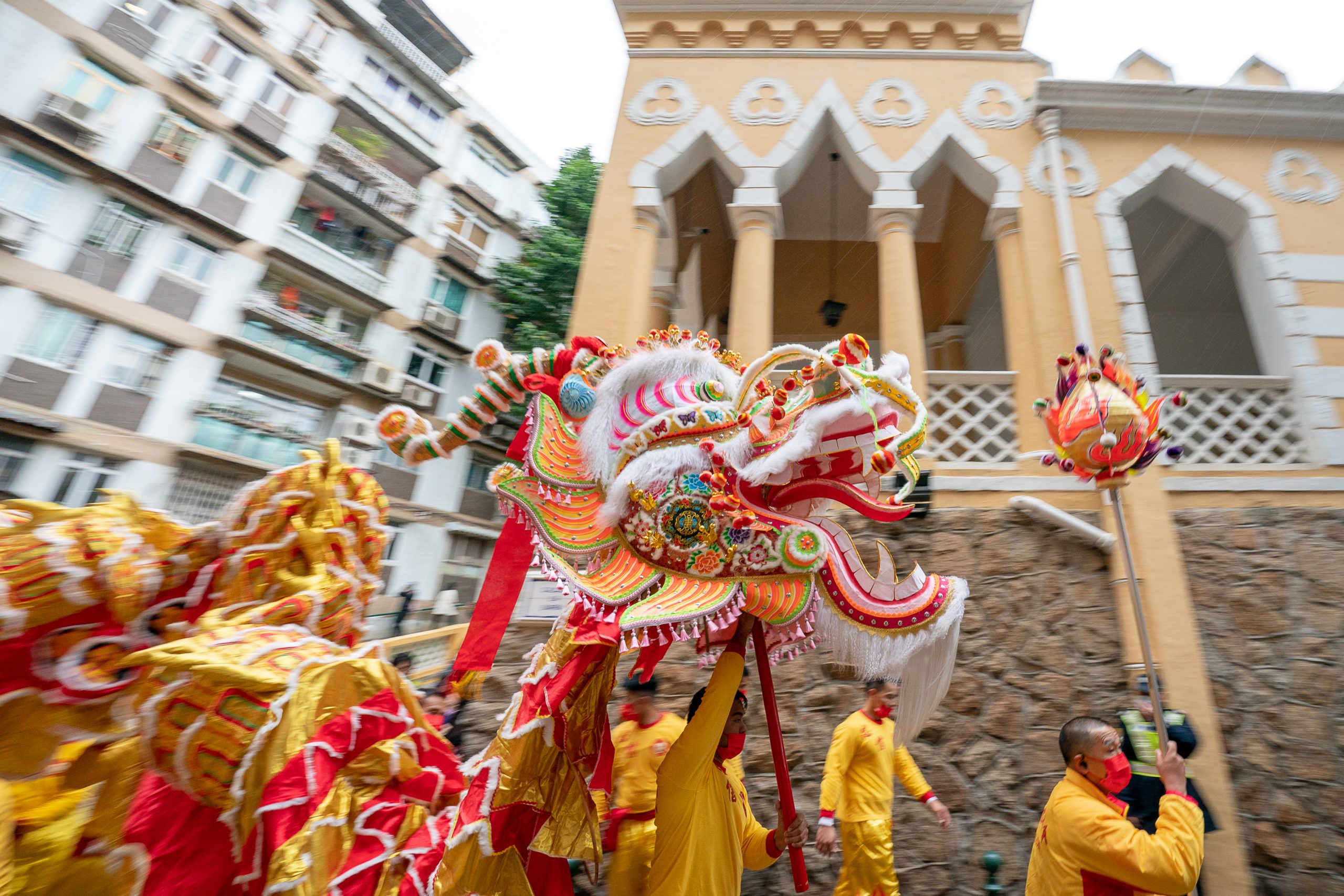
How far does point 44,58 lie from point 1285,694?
881 cm

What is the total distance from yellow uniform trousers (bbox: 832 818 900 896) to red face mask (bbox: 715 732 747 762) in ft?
4.55

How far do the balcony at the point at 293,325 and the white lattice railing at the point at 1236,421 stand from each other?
6.90 m

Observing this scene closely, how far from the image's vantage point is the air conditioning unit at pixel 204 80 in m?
4.73

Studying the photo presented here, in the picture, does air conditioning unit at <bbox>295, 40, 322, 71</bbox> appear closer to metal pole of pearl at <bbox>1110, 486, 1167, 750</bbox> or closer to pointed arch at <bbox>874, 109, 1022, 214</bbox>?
pointed arch at <bbox>874, 109, 1022, 214</bbox>

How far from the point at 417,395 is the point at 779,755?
4.76 metres

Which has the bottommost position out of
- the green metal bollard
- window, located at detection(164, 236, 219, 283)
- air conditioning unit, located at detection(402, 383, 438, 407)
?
the green metal bollard

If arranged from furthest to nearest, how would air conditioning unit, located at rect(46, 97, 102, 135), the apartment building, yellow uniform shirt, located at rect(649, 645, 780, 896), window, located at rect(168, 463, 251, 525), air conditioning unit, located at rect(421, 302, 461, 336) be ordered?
air conditioning unit, located at rect(421, 302, 461, 336)
window, located at rect(168, 463, 251, 525)
air conditioning unit, located at rect(46, 97, 102, 135)
the apartment building
yellow uniform shirt, located at rect(649, 645, 780, 896)

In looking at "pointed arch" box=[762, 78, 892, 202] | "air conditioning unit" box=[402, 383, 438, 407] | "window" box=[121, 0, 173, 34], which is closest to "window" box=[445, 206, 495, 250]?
"air conditioning unit" box=[402, 383, 438, 407]

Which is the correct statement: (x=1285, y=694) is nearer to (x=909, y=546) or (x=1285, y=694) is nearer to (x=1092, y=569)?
(x=1092, y=569)

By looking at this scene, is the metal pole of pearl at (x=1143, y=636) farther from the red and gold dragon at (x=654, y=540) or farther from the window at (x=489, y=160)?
the window at (x=489, y=160)

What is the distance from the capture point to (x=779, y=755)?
2.10 metres

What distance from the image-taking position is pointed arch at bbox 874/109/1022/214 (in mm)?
5367

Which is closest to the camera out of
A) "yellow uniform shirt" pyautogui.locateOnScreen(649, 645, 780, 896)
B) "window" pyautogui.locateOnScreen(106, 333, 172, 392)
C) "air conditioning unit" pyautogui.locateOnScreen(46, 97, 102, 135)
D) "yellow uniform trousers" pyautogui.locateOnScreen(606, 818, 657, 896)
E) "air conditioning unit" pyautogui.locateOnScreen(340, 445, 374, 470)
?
"yellow uniform shirt" pyautogui.locateOnScreen(649, 645, 780, 896)

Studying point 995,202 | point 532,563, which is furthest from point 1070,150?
point 532,563
